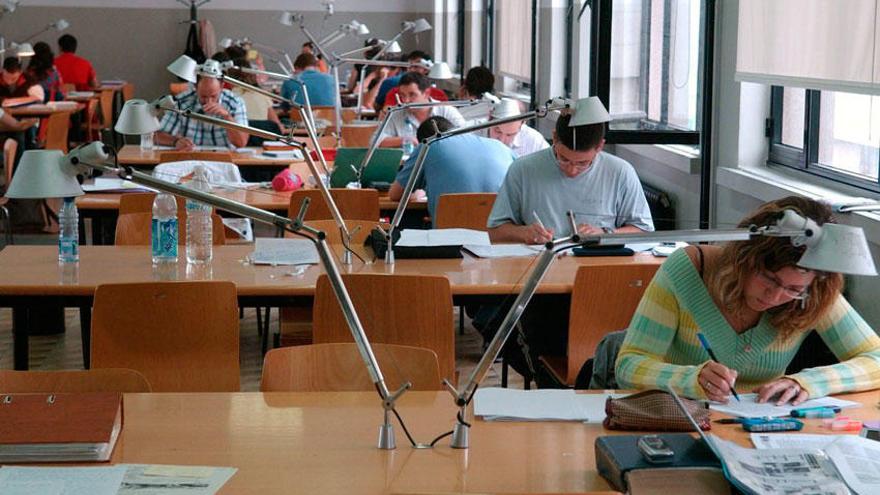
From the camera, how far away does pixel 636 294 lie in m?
3.48

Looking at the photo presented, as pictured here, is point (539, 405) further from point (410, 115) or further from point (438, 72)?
point (438, 72)

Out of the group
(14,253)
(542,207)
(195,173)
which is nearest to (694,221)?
(542,207)

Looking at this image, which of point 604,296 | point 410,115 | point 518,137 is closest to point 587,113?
point 604,296

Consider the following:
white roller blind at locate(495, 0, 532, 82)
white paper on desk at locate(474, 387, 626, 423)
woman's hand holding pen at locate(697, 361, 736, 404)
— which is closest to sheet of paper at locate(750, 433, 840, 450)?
woman's hand holding pen at locate(697, 361, 736, 404)

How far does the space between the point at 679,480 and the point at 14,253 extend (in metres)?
2.67

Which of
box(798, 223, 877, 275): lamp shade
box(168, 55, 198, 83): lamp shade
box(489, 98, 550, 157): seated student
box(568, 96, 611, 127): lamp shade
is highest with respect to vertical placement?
box(168, 55, 198, 83): lamp shade

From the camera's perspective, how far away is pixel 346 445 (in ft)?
7.29

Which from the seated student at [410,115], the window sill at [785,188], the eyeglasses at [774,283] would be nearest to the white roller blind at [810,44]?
the window sill at [785,188]

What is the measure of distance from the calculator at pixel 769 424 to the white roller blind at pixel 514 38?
283 inches

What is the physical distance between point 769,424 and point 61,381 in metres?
1.32

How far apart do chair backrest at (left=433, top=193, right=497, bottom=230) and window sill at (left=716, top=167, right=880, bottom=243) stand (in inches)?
37.8

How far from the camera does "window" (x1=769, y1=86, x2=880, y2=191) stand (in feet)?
14.0

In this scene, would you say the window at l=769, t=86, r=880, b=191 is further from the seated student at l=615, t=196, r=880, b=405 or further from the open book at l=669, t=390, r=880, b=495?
the open book at l=669, t=390, r=880, b=495

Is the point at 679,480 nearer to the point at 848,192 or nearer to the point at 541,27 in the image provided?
the point at 848,192
